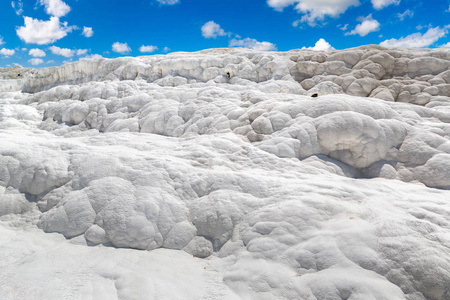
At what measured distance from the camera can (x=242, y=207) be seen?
12.2 feet

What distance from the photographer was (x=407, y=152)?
5.57 meters

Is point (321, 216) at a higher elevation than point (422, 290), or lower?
higher

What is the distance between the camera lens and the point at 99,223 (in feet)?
11.7

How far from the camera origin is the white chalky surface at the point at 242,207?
270cm

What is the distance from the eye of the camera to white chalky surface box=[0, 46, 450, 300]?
2.70m

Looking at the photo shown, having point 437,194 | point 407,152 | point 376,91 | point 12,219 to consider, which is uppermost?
point 376,91

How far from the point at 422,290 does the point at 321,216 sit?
118cm

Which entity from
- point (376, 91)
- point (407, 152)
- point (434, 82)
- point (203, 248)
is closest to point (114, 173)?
point (203, 248)

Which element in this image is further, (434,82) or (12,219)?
(434,82)

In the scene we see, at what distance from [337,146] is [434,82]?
7.99 m

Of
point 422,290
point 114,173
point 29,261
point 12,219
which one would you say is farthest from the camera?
point 114,173

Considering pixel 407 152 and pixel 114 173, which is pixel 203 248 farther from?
pixel 407 152

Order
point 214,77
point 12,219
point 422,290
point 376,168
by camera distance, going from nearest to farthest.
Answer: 1. point 422,290
2. point 12,219
3. point 376,168
4. point 214,77

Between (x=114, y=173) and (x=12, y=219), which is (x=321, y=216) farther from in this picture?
(x=12, y=219)
